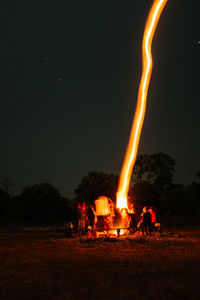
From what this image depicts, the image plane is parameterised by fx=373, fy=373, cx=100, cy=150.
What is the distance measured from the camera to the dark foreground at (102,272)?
5852 millimetres

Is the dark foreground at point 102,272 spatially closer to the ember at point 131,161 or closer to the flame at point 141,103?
the ember at point 131,161

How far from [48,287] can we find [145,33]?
15.6 meters

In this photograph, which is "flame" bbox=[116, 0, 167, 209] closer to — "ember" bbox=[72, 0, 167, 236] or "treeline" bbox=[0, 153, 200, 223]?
"ember" bbox=[72, 0, 167, 236]

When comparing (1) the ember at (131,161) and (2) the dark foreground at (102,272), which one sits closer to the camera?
(2) the dark foreground at (102,272)

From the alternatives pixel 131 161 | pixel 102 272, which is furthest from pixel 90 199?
pixel 102 272

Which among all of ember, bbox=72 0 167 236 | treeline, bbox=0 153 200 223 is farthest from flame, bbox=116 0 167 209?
treeline, bbox=0 153 200 223

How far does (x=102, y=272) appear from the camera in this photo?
745 cm

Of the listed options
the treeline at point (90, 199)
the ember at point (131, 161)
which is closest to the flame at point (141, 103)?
the ember at point (131, 161)

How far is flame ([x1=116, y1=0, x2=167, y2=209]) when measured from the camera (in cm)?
1842

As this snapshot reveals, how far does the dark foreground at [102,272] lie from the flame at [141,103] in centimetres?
678

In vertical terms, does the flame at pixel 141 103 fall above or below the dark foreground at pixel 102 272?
above

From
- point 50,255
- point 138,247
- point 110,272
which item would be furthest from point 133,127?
point 110,272

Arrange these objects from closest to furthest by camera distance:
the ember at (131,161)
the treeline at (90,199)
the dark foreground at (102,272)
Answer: the dark foreground at (102,272) → the ember at (131,161) → the treeline at (90,199)

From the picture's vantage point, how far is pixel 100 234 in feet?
51.9
